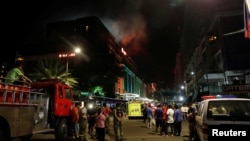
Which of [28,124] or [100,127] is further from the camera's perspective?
[100,127]

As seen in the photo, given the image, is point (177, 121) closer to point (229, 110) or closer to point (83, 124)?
point (83, 124)

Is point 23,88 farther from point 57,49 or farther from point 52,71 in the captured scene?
point 57,49

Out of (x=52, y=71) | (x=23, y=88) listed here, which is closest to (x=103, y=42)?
(x=52, y=71)

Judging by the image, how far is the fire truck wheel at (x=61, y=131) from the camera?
13672mm

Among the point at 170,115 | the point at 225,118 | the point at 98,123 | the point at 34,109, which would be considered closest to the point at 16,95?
the point at 34,109

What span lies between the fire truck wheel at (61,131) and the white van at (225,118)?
798 cm

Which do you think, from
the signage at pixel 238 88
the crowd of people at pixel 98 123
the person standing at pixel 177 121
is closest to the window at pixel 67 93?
the crowd of people at pixel 98 123

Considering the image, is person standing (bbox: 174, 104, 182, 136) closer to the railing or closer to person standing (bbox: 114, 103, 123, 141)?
person standing (bbox: 114, 103, 123, 141)

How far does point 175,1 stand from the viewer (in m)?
13.2

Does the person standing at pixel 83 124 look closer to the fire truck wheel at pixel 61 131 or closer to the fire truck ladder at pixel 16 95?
the fire truck wheel at pixel 61 131

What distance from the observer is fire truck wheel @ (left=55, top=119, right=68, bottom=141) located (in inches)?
→ 538

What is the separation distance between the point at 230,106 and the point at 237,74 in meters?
29.3

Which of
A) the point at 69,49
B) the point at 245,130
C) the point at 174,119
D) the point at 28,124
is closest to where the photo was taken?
the point at 245,130

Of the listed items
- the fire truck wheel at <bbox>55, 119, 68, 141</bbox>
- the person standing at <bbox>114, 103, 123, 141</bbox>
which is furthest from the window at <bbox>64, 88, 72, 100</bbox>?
the person standing at <bbox>114, 103, 123, 141</bbox>
